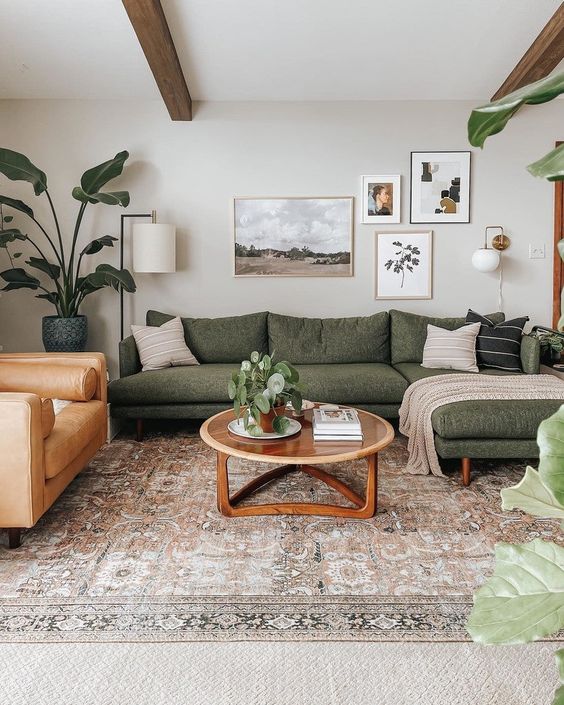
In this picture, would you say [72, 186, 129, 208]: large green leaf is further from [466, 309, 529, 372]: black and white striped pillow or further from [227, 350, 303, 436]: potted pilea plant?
[466, 309, 529, 372]: black and white striped pillow

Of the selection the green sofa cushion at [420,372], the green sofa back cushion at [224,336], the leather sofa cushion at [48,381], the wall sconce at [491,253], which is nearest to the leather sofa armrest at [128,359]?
the green sofa back cushion at [224,336]

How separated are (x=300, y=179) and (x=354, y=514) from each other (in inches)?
120

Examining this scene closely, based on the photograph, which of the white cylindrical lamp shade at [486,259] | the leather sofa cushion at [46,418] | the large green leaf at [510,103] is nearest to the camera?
the large green leaf at [510,103]

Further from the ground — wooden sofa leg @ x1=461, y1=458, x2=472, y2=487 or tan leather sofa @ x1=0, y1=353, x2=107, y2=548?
tan leather sofa @ x1=0, y1=353, x2=107, y2=548

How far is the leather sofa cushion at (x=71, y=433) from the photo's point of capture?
2417 mm

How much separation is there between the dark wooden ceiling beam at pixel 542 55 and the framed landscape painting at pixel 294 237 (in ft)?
4.80

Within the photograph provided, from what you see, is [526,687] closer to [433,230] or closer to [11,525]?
[11,525]

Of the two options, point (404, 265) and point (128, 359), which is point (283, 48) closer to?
point (404, 265)

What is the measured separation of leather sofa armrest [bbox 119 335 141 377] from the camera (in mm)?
4109

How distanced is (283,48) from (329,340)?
2.07 meters

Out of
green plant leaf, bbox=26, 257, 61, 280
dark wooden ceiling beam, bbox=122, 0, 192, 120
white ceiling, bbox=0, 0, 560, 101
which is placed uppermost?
white ceiling, bbox=0, 0, 560, 101

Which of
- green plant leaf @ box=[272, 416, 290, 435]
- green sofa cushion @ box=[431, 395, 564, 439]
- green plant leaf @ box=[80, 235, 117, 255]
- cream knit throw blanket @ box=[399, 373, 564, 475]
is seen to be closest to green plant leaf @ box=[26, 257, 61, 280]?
green plant leaf @ box=[80, 235, 117, 255]

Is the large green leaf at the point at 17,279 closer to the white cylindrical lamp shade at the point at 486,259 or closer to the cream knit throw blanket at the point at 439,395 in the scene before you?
the cream knit throw blanket at the point at 439,395

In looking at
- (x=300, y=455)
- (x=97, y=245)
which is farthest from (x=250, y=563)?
(x=97, y=245)
